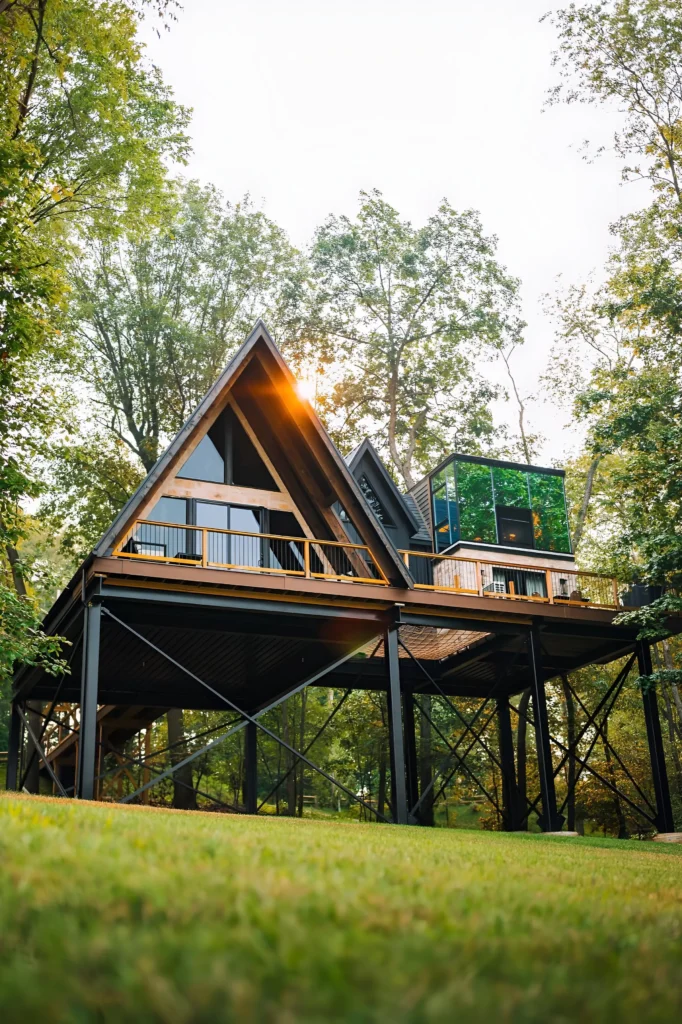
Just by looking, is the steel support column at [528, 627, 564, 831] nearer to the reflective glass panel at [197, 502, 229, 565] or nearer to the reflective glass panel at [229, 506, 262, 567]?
the reflective glass panel at [229, 506, 262, 567]

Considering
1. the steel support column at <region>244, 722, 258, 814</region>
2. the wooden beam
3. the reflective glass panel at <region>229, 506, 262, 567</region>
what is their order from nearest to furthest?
the reflective glass panel at <region>229, 506, 262, 567</region> < the wooden beam < the steel support column at <region>244, 722, 258, 814</region>

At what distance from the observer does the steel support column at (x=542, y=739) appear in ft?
66.1

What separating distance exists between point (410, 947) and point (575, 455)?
39.6m

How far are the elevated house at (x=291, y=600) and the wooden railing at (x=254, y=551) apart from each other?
0.05 meters

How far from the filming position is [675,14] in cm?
2725

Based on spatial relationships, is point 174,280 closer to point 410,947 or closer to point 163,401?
point 163,401

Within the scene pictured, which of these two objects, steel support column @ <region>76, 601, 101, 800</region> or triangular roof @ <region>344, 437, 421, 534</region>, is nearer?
steel support column @ <region>76, 601, 101, 800</region>

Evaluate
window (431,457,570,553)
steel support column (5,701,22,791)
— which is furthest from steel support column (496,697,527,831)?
steel support column (5,701,22,791)

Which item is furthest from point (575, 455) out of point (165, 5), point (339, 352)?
point (165, 5)

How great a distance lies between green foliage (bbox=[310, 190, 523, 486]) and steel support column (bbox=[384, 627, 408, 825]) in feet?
68.6

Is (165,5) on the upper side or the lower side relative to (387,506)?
upper

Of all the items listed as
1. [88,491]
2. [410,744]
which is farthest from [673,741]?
[88,491]

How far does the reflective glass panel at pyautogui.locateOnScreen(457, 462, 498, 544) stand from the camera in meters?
27.2

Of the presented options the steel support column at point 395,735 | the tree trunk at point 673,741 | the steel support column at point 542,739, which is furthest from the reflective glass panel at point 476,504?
the tree trunk at point 673,741
